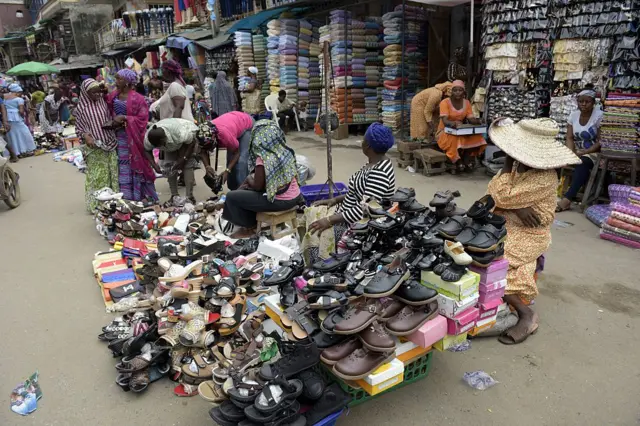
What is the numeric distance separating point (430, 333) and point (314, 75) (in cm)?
1022

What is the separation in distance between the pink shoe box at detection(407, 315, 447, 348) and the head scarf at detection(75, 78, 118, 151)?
4.69 m

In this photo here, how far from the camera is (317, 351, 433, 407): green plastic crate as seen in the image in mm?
2171

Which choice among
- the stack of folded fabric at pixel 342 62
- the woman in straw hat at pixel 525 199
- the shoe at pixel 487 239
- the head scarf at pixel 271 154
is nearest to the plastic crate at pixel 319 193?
the head scarf at pixel 271 154

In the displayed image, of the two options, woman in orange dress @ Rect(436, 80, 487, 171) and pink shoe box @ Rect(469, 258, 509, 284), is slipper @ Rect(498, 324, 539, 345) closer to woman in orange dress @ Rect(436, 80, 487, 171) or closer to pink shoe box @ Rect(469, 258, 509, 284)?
pink shoe box @ Rect(469, 258, 509, 284)

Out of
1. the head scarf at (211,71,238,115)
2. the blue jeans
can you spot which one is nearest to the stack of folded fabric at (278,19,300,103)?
the head scarf at (211,71,238,115)

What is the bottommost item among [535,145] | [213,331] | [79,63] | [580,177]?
[213,331]

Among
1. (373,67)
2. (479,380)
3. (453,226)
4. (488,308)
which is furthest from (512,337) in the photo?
(373,67)

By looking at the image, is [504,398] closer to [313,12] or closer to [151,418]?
[151,418]

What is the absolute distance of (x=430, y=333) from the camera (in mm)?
2072

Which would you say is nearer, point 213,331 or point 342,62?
point 213,331

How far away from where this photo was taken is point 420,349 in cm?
219

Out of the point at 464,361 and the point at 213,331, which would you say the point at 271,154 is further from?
the point at 464,361

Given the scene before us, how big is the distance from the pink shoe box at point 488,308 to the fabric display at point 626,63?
4.07 meters

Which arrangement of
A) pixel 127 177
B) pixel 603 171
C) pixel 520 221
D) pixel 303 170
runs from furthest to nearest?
1. pixel 127 177
2. pixel 603 171
3. pixel 303 170
4. pixel 520 221
